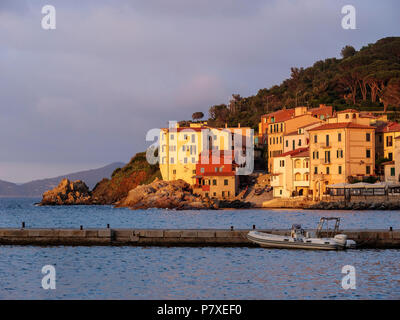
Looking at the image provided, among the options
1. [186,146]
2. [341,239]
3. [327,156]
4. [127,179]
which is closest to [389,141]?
[327,156]

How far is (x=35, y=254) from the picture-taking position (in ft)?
131

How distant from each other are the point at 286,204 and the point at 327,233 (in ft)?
192

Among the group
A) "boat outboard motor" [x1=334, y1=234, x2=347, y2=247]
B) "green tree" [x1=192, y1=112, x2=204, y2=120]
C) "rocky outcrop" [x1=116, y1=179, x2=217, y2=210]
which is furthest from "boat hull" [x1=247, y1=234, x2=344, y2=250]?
"green tree" [x1=192, y1=112, x2=204, y2=120]

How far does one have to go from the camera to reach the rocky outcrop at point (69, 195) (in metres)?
151

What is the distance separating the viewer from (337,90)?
149625 millimetres

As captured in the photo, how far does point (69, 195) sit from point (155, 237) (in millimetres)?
114273

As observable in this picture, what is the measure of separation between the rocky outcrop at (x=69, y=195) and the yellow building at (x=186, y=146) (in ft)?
123

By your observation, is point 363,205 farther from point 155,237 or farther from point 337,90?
point 337,90

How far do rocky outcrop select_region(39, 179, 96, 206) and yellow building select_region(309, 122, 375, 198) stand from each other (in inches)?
2635

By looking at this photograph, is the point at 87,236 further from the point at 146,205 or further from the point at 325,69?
the point at 325,69

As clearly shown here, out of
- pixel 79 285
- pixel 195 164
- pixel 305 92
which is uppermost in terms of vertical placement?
pixel 305 92

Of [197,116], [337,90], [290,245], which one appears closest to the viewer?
[290,245]

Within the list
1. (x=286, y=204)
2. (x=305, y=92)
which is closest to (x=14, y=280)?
(x=286, y=204)

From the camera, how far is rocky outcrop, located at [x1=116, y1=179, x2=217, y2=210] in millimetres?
107312
